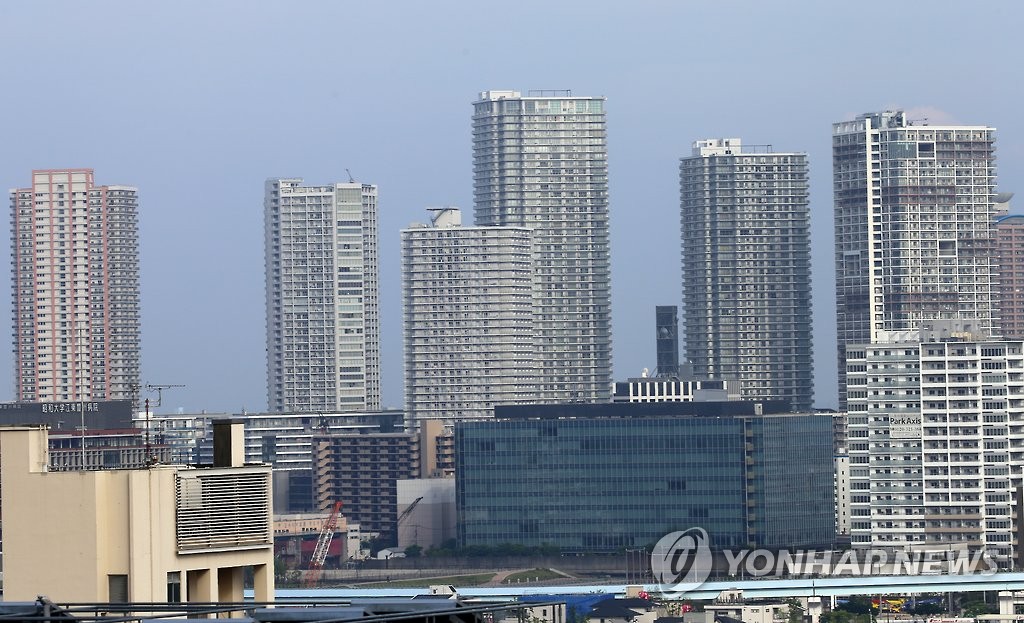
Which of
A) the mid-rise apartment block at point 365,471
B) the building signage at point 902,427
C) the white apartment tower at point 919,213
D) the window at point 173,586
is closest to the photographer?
the window at point 173,586

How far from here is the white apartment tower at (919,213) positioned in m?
173

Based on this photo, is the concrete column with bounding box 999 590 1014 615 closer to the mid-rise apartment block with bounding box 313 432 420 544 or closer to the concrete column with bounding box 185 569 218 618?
the concrete column with bounding box 185 569 218 618

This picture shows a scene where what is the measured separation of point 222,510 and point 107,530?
1.35 metres

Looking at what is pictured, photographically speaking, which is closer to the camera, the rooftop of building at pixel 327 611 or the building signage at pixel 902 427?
the rooftop of building at pixel 327 611

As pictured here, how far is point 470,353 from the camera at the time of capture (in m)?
191

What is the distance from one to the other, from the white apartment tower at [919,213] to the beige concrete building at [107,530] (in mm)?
154831

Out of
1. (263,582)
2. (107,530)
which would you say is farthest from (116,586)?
(263,582)

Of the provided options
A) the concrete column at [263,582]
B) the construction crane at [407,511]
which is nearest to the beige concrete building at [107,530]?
the concrete column at [263,582]

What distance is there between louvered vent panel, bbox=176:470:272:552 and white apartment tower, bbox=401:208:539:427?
168 meters

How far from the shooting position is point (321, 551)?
141 m

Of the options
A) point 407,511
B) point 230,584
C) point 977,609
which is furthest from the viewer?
point 407,511

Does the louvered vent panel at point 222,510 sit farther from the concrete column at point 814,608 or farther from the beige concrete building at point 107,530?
the concrete column at point 814,608

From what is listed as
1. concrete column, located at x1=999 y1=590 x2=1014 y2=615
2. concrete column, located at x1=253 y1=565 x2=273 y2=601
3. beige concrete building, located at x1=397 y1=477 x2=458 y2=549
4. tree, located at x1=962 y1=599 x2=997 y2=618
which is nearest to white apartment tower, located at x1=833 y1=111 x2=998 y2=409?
beige concrete building, located at x1=397 y1=477 x2=458 y2=549

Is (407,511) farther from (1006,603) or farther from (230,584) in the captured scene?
(230,584)
